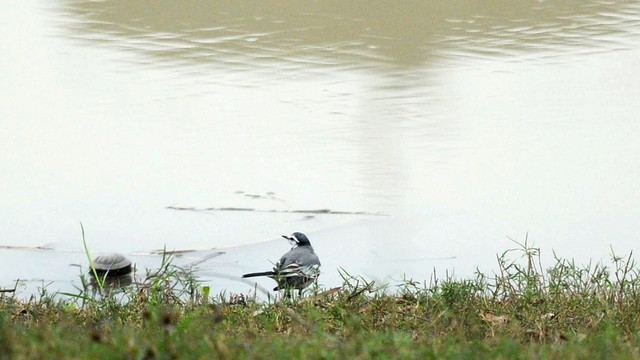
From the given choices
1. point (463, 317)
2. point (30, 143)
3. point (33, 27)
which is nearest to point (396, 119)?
point (30, 143)

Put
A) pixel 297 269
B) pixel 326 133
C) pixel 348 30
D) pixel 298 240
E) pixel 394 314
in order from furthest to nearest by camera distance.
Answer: pixel 348 30, pixel 326 133, pixel 298 240, pixel 297 269, pixel 394 314

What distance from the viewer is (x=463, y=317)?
14.3ft

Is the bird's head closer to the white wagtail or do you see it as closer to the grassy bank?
the white wagtail

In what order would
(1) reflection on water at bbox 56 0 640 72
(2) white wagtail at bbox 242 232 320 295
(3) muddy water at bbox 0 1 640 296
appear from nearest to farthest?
(2) white wagtail at bbox 242 232 320 295 < (3) muddy water at bbox 0 1 640 296 < (1) reflection on water at bbox 56 0 640 72

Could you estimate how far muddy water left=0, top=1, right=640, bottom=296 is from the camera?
20.0ft

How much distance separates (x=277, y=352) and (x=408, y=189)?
3.90 metres

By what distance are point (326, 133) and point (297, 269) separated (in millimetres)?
2514

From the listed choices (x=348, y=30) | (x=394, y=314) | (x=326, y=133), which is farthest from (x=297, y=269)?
(x=348, y=30)

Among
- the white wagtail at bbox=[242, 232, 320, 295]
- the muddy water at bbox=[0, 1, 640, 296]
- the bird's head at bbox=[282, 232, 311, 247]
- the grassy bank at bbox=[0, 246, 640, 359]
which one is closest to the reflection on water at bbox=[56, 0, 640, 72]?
the muddy water at bbox=[0, 1, 640, 296]

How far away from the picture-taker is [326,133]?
7.61m

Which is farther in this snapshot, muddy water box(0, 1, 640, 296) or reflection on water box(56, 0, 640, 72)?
reflection on water box(56, 0, 640, 72)

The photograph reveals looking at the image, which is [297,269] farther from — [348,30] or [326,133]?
[348,30]

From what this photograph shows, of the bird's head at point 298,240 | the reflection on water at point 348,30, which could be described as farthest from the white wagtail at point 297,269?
the reflection on water at point 348,30

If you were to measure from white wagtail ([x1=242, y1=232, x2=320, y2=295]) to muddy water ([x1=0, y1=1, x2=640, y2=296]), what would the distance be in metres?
0.20
